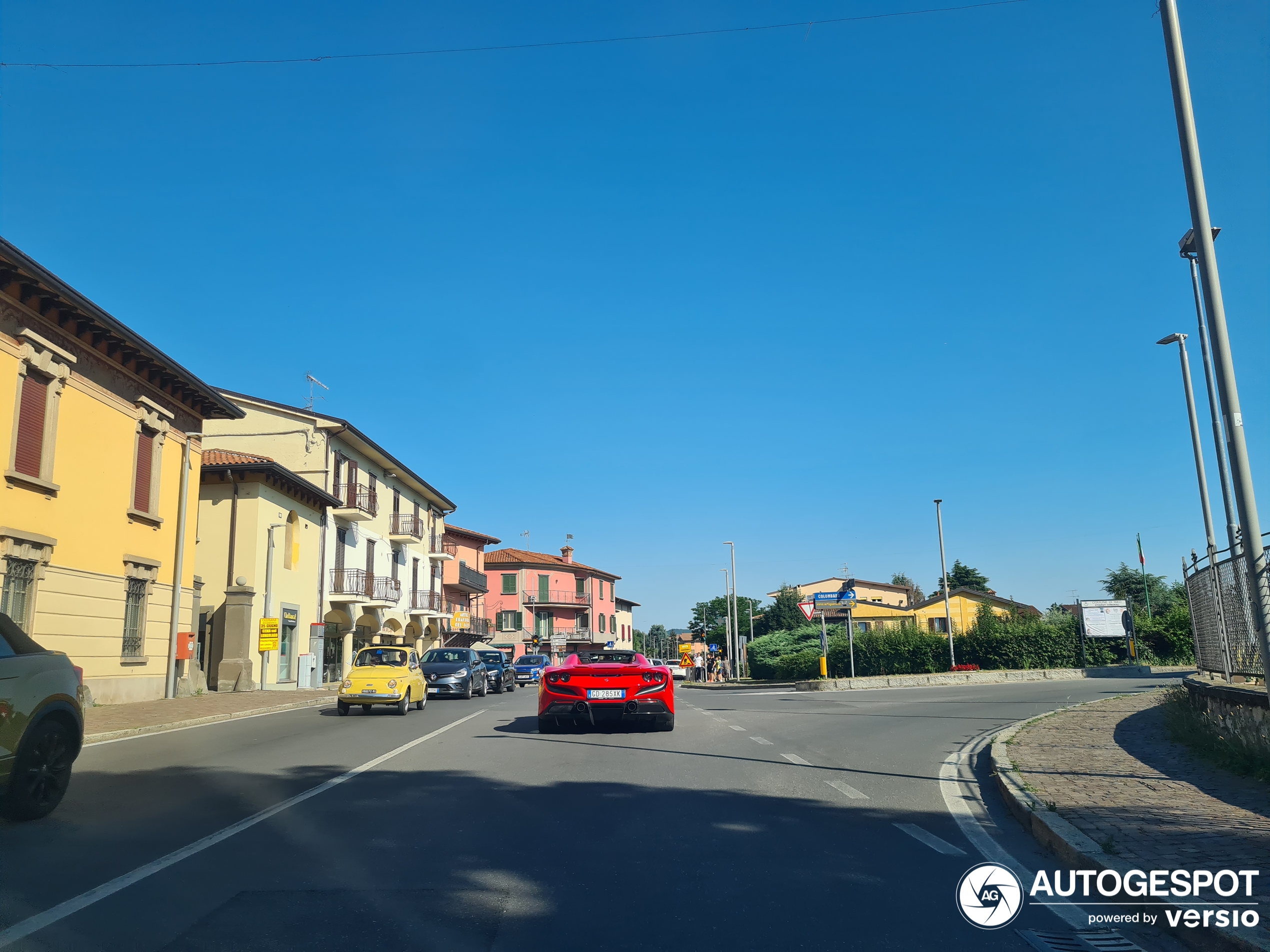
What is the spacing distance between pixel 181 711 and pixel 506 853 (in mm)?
16368

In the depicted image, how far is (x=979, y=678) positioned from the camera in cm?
3584

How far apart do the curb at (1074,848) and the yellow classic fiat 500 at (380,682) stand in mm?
12819

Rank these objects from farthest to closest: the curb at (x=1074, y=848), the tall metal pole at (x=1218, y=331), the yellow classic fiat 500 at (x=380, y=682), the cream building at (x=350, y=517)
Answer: the cream building at (x=350, y=517), the yellow classic fiat 500 at (x=380, y=682), the tall metal pole at (x=1218, y=331), the curb at (x=1074, y=848)

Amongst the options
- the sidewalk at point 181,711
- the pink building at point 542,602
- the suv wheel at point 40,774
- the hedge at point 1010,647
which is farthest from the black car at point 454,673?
the pink building at point 542,602

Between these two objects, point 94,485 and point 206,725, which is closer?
point 206,725

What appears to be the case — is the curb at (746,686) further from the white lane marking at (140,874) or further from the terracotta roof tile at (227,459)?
the white lane marking at (140,874)

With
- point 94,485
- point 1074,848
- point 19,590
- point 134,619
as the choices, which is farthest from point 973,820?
point 134,619

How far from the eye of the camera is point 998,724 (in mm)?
16281

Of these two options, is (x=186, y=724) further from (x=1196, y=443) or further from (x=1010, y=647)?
(x=1010, y=647)

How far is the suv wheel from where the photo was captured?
22.5ft

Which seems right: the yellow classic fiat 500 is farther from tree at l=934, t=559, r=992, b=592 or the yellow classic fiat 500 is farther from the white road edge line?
tree at l=934, t=559, r=992, b=592

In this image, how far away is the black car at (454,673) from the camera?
27.0 metres

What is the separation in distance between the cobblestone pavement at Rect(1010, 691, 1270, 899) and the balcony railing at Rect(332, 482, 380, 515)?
32622 millimetres

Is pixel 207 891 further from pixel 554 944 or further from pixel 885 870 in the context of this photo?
pixel 885 870
